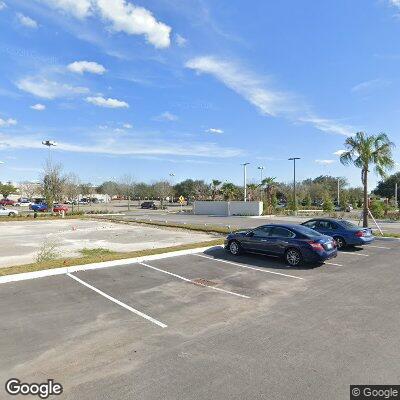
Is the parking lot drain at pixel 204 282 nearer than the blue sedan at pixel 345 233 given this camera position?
Yes

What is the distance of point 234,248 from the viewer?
14.4 m

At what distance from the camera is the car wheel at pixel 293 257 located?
12440 millimetres

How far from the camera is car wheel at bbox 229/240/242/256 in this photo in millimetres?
14258

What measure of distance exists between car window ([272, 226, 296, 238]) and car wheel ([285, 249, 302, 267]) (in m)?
0.58

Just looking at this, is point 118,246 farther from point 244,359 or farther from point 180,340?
point 244,359

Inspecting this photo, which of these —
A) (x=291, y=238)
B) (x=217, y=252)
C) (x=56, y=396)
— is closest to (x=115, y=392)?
(x=56, y=396)

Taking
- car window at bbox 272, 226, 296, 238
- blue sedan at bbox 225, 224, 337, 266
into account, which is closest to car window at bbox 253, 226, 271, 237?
blue sedan at bbox 225, 224, 337, 266

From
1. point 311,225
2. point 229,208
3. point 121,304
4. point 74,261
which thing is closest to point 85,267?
point 74,261

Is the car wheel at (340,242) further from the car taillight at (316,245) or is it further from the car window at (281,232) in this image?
the car taillight at (316,245)

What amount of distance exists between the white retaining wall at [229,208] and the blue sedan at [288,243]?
29378 millimetres

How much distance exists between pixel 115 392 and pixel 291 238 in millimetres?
9217

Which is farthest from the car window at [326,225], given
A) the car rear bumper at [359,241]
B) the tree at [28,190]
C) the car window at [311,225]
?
the tree at [28,190]

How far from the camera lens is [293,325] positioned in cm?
693

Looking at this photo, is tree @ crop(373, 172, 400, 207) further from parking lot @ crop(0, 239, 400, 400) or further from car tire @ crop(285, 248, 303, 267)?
parking lot @ crop(0, 239, 400, 400)
